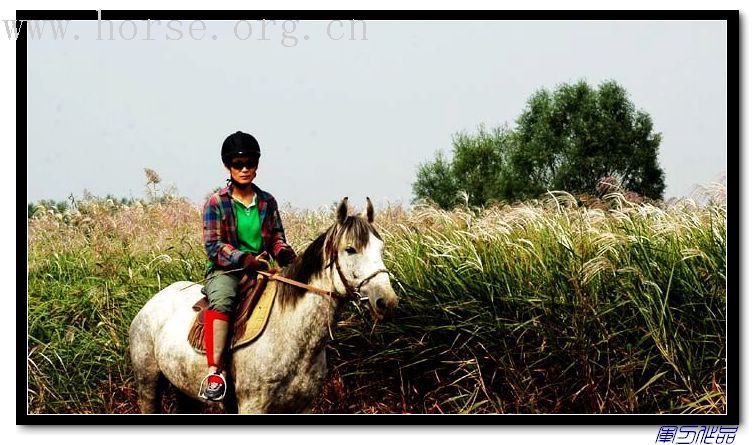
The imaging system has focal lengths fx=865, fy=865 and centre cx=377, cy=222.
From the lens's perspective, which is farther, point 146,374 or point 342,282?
point 146,374

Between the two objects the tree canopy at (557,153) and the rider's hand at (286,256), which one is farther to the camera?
the tree canopy at (557,153)

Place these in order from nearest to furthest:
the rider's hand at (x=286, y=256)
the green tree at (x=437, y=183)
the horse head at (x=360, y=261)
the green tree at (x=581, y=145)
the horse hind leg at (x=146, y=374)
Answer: the horse head at (x=360, y=261), the rider's hand at (x=286, y=256), the horse hind leg at (x=146, y=374), the green tree at (x=581, y=145), the green tree at (x=437, y=183)

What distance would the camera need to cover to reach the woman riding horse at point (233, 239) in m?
3.34

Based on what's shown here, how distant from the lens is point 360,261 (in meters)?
3.09

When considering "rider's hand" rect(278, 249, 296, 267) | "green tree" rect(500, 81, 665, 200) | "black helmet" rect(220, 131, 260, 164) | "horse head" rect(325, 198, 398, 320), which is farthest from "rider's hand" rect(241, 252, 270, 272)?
"green tree" rect(500, 81, 665, 200)

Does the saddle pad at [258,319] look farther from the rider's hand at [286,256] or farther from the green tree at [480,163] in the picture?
the green tree at [480,163]

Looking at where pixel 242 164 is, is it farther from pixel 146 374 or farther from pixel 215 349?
pixel 146 374

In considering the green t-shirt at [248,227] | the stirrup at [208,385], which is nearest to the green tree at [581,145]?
the green t-shirt at [248,227]

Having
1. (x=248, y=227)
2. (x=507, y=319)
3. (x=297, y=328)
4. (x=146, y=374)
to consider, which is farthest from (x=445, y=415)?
→ (x=146, y=374)

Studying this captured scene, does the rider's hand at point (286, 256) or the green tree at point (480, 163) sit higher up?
the green tree at point (480, 163)

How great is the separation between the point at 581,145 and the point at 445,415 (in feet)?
5.41

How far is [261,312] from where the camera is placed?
11.0 feet

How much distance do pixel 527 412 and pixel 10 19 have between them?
9.82 feet

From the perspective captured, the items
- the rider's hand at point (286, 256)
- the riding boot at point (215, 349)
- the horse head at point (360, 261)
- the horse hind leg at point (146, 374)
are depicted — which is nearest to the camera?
the horse head at point (360, 261)
